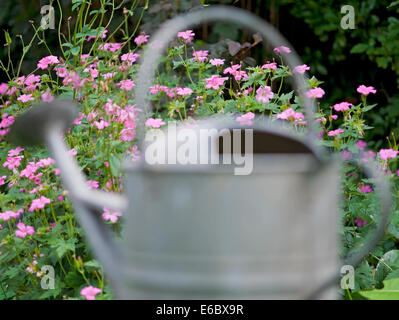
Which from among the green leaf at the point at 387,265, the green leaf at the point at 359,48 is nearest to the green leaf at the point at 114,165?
the green leaf at the point at 387,265

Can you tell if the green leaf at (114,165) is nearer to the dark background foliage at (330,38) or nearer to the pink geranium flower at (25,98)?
the pink geranium flower at (25,98)

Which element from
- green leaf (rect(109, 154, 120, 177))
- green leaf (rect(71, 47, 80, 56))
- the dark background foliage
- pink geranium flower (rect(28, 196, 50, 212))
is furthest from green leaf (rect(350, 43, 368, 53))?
pink geranium flower (rect(28, 196, 50, 212))

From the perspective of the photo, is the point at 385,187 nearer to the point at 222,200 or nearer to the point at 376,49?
the point at 222,200

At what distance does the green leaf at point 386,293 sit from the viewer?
1.55m

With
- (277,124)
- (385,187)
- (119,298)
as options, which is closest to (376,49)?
(277,124)

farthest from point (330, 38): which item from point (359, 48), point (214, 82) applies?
point (214, 82)

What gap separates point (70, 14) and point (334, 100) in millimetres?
1639

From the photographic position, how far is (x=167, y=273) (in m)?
0.97

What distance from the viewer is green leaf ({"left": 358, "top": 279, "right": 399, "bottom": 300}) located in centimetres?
155

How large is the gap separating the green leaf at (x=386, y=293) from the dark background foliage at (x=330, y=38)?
157 centimetres

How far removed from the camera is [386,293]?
5.13 feet

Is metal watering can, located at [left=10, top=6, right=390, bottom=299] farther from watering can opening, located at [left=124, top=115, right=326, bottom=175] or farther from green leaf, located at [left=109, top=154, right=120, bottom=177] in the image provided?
green leaf, located at [left=109, top=154, right=120, bottom=177]

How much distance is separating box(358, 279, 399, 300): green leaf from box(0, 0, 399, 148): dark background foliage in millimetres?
1572
